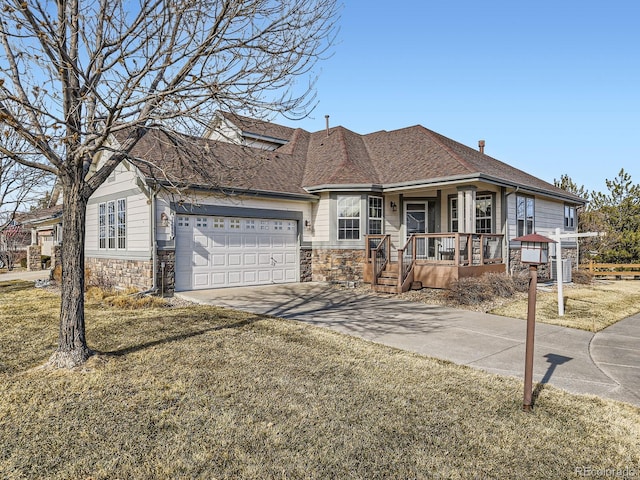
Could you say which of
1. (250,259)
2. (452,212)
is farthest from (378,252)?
(250,259)

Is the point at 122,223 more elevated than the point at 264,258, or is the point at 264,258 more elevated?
the point at 122,223

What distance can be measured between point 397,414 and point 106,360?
389 cm

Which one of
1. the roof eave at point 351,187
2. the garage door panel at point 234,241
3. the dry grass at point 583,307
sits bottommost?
the dry grass at point 583,307

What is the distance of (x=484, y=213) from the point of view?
15.0 metres

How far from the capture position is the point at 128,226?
42.5 ft

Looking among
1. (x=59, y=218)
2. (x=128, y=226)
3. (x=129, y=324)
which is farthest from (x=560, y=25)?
(x=59, y=218)

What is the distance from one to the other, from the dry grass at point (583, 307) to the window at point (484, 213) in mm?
2896

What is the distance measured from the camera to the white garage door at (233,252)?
12352 millimetres

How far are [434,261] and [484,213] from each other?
12.1ft

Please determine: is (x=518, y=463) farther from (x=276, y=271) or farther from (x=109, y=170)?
(x=276, y=271)

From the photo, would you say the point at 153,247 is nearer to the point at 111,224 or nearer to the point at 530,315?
the point at 111,224

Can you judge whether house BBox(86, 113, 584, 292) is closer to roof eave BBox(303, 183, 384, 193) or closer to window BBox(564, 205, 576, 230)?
roof eave BBox(303, 183, 384, 193)

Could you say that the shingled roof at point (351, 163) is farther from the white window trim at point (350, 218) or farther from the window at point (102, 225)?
the window at point (102, 225)

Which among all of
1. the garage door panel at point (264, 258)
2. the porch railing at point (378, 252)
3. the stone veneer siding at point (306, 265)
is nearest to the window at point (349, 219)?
the porch railing at point (378, 252)
